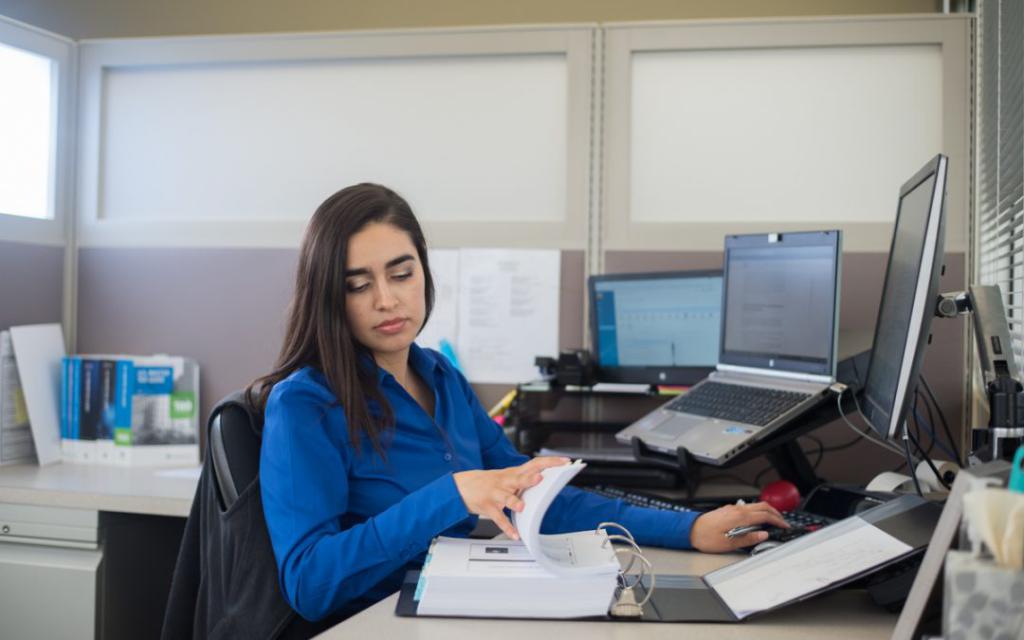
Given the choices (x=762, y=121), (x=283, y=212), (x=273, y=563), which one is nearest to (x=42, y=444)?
(x=283, y=212)

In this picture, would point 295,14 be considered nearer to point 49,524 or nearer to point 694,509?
point 49,524

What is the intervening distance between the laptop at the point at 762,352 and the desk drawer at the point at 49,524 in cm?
113

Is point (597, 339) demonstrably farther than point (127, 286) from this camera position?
No

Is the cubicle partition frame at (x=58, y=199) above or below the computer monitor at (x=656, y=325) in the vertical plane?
above

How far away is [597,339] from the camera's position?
2.14 metres

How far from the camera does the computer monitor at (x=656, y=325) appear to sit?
204 cm

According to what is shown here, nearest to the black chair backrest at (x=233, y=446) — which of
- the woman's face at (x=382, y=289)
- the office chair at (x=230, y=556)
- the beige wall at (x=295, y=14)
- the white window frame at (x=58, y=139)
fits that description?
the office chair at (x=230, y=556)

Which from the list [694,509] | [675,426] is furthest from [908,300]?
[675,426]

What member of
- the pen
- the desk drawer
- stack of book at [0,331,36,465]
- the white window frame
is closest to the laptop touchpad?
the pen

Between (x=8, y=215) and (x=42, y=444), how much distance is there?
0.57m

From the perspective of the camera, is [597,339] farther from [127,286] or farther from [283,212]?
[127,286]

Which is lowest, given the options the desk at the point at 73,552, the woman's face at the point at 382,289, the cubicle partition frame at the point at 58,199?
the desk at the point at 73,552

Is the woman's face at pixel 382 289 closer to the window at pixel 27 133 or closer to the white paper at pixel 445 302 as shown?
the white paper at pixel 445 302

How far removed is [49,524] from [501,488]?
4.29 ft
